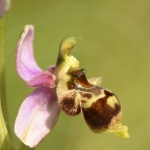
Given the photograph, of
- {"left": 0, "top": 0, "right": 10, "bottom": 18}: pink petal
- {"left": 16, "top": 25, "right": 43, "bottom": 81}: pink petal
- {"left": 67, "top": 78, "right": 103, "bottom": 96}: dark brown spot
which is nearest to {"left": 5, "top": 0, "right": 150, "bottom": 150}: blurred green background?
{"left": 16, "top": 25, "right": 43, "bottom": 81}: pink petal

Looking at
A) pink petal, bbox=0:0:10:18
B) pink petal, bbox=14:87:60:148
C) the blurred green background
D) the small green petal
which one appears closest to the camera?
pink petal, bbox=0:0:10:18

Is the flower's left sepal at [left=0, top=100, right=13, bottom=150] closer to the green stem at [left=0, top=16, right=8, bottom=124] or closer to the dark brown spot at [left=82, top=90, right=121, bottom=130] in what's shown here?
the green stem at [left=0, top=16, right=8, bottom=124]

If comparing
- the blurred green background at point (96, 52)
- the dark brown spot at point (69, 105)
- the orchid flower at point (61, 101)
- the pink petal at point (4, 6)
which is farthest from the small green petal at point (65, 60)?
the blurred green background at point (96, 52)

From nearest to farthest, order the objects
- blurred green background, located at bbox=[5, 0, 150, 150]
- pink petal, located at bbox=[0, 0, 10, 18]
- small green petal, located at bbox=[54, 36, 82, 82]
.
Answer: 1. pink petal, located at bbox=[0, 0, 10, 18]
2. small green petal, located at bbox=[54, 36, 82, 82]
3. blurred green background, located at bbox=[5, 0, 150, 150]

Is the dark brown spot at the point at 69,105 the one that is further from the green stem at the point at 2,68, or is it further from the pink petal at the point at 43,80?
the green stem at the point at 2,68

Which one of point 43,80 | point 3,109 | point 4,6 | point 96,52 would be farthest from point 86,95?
point 96,52

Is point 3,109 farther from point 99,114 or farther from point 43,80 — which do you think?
point 99,114

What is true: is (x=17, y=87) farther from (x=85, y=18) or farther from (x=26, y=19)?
(x=85, y=18)

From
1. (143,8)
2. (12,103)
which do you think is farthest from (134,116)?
(143,8)
